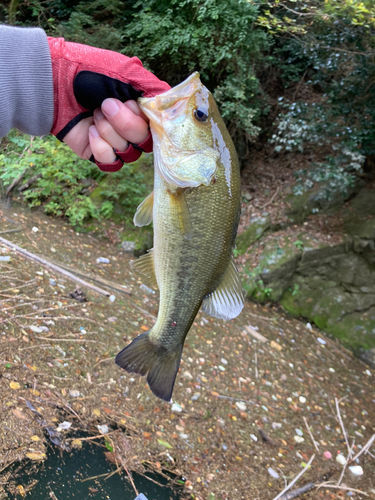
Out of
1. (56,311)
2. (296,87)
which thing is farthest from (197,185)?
(296,87)

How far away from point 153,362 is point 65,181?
471 cm

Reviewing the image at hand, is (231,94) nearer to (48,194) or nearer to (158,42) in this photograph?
(158,42)

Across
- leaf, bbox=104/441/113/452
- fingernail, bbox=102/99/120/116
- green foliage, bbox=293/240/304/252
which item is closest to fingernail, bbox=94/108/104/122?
fingernail, bbox=102/99/120/116

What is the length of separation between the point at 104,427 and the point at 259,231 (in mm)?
5075

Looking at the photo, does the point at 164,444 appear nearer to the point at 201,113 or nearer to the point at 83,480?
the point at 83,480

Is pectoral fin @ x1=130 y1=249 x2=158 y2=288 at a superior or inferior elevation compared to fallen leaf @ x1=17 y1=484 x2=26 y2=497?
superior

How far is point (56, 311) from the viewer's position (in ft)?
11.2

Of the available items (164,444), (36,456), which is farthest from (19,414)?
(164,444)

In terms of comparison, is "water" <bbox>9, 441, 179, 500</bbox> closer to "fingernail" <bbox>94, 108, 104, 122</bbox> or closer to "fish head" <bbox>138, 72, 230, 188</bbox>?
"fish head" <bbox>138, 72, 230, 188</bbox>

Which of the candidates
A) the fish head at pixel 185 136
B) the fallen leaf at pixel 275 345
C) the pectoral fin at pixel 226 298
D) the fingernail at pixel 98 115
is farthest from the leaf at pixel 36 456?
the fallen leaf at pixel 275 345

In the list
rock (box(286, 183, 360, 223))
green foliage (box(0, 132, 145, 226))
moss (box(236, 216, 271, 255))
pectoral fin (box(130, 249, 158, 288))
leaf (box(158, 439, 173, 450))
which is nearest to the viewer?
pectoral fin (box(130, 249, 158, 288))

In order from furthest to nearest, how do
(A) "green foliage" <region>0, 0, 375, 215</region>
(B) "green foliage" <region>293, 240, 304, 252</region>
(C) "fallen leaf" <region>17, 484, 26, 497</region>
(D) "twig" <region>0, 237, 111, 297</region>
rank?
(B) "green foliage" <region>293, 240, 304, 252</region>, (A) "green foliage" <region>0, 0, 375, 215</region>, (D) "twig" <region>0, 237, 111, 297</region>, (C) "fallen leaf" <region>17, 484, 26, 497</region>

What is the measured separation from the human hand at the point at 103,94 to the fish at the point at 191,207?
8cm

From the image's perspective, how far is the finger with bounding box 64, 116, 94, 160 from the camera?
1.73 meters
